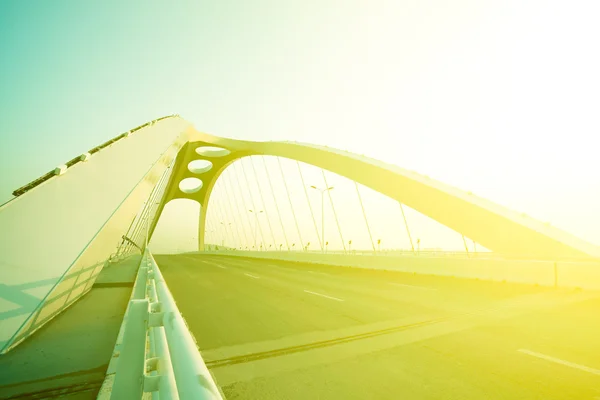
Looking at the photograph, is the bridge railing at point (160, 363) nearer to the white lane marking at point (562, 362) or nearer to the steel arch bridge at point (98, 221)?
the steel arch bridge at point (98, 221)

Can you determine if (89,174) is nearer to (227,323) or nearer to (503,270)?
(227,323)

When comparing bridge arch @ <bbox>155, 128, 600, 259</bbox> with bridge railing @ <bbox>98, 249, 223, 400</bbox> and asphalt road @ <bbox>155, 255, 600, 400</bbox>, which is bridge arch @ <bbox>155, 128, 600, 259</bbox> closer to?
asphalt road @ <bbox>155, 255, 600, 400</bbox>

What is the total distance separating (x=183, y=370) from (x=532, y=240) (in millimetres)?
17688

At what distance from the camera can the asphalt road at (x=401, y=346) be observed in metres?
3.80

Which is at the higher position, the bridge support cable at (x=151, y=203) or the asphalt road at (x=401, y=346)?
the bridge support cable at (x=151, y=203)

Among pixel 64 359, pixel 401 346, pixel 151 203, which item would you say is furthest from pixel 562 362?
pixel 151 203

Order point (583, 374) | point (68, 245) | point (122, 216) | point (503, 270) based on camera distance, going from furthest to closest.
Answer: point (503, 270), point (122, 216), point (68, 245), point (583, 374)

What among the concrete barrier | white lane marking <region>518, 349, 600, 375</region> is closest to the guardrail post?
white lane marking <region>518, 349, 600, 375</region>

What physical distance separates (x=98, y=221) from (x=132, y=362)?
535 cm

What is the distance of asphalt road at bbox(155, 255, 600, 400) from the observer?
380cm

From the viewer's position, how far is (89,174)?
7445 mm

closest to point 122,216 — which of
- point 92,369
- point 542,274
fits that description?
point 92,369

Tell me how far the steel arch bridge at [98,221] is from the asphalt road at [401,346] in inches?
90.3

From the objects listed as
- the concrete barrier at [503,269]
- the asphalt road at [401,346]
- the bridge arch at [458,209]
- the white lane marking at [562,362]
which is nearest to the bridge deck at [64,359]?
the asphalt road at [401,346]
